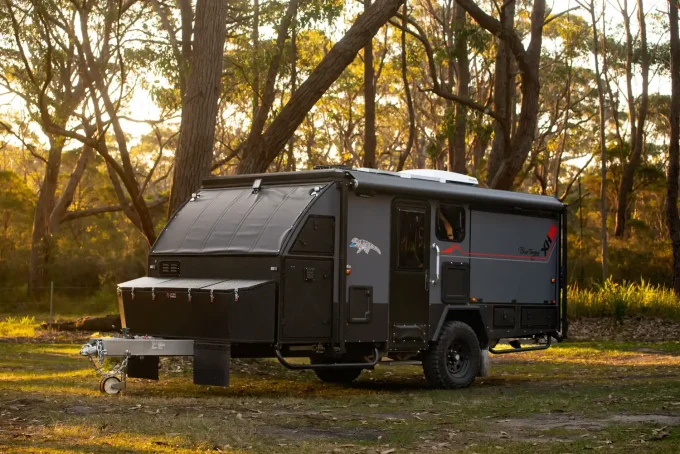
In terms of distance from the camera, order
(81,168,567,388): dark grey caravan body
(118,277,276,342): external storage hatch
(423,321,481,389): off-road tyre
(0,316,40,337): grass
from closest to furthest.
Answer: (118,277,276,342): external storage hatch → (81,168,567,388): dark grey caravan body → (423,321,481,389): off-road tyre → (0,316,40,337): grass

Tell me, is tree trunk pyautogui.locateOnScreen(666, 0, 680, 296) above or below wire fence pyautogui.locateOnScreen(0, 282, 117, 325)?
above

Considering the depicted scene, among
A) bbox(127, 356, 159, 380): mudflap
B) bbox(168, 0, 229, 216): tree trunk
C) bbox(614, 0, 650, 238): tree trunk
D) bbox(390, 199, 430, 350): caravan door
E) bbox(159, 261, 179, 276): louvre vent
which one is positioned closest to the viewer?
bbox(127, 356, 159, 380): mudflap

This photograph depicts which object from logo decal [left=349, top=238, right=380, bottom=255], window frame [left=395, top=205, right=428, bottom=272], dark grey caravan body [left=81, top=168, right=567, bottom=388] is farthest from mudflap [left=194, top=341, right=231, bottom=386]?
window frame [left=395, top=205, right=428, bottom=272]

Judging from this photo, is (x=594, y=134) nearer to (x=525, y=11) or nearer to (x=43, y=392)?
(x=525, y=11)

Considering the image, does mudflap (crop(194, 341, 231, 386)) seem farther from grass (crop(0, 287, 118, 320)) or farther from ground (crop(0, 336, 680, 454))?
grass (crop(0, 287, 118, 320))

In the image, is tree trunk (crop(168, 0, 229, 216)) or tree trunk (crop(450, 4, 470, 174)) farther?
tree trunk (crop(450, 4, 470, 174))

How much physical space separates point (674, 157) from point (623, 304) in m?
7.72

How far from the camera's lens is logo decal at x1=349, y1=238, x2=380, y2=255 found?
12.4m

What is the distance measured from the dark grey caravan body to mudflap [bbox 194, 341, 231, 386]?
1 centimetres

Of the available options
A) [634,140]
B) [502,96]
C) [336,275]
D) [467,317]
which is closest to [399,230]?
[336,275]

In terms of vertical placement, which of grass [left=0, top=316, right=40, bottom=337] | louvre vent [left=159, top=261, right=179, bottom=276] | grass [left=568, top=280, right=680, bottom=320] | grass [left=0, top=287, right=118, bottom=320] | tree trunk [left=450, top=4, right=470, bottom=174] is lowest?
grass [left=0, top=316, right=40, bottom=337]

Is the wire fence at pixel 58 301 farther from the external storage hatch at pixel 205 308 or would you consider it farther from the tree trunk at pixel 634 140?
the tree trunk at pixel 634 140

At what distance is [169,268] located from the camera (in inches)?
495

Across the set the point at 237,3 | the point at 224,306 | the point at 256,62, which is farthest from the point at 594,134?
the point at 224,306
